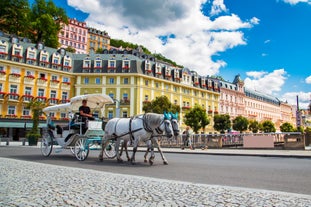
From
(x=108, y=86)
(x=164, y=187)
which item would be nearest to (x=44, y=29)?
(x=108, y=86)

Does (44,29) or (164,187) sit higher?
(44,29)

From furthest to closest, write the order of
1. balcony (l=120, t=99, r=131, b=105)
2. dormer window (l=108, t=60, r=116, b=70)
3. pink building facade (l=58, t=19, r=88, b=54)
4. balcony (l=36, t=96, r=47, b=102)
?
pink building facade (l=58, t=19, r=88, b=54) → dormer window (l=108, t=60, r=116, b=70) → balcony (l=120, t=99, r=131, b=105) → balcony (l=36, t=96, r=47, b=102)

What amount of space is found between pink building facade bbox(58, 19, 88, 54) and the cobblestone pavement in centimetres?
11190

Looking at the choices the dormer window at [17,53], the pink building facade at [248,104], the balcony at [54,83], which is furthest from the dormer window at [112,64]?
the pink building facade at [248,104]

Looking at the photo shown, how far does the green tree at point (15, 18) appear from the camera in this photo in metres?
62.3

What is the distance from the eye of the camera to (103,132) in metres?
13.3

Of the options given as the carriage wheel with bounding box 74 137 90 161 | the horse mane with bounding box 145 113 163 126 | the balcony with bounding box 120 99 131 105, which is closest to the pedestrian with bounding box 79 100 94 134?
the carriage wheel with bounding box 74 137 90 161

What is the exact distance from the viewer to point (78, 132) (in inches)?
513

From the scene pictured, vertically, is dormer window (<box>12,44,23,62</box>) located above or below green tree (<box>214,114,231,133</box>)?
above

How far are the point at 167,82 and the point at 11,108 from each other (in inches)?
1282

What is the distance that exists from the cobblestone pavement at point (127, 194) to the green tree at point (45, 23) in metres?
65.9

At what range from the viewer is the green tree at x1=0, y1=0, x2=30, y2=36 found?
6234 centimetres

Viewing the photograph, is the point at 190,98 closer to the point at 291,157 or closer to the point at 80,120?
the point at 291,157

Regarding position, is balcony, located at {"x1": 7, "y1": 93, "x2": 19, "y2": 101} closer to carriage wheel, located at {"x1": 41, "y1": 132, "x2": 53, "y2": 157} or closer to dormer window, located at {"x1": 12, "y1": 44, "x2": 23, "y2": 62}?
dormer window, located at {"x1": 12, "y1": 44, "x2": 23, "y2": 62}
